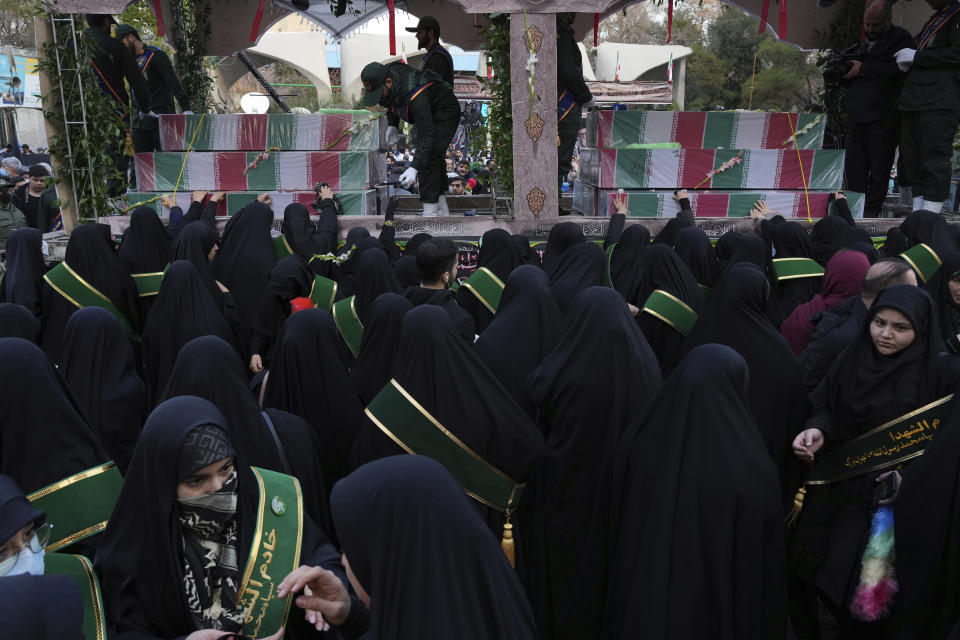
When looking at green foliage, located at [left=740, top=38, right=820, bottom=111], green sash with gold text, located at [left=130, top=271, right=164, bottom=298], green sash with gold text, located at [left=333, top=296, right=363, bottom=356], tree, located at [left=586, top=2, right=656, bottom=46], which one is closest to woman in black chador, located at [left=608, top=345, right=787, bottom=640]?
green sash with gold text, located at [left=333, top=296, right=363, bottom=356]

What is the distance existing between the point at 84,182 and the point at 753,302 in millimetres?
6402

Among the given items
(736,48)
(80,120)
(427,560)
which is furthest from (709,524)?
(736,48)

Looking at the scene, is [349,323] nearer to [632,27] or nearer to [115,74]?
[115,74]

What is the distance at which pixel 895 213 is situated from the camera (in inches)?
332

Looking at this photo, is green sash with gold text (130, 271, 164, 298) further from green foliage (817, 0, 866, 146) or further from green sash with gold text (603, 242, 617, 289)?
green foliage (817, 0, 866, 146)

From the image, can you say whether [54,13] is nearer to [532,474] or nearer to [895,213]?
[532,474]

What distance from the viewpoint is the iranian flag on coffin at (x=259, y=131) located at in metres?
8.09

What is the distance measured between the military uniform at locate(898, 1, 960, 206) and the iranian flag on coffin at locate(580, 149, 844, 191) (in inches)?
30.0

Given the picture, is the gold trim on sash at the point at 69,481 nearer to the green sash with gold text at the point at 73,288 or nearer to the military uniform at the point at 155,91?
the green sash with gold text at the point at 73,288

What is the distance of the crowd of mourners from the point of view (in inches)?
65.3

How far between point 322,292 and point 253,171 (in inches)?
153

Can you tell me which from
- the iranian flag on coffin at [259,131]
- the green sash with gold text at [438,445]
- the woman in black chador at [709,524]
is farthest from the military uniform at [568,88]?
the woman in black chador at [709,524]

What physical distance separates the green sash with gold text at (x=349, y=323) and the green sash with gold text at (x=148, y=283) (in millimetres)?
1499

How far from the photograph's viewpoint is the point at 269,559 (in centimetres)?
205
